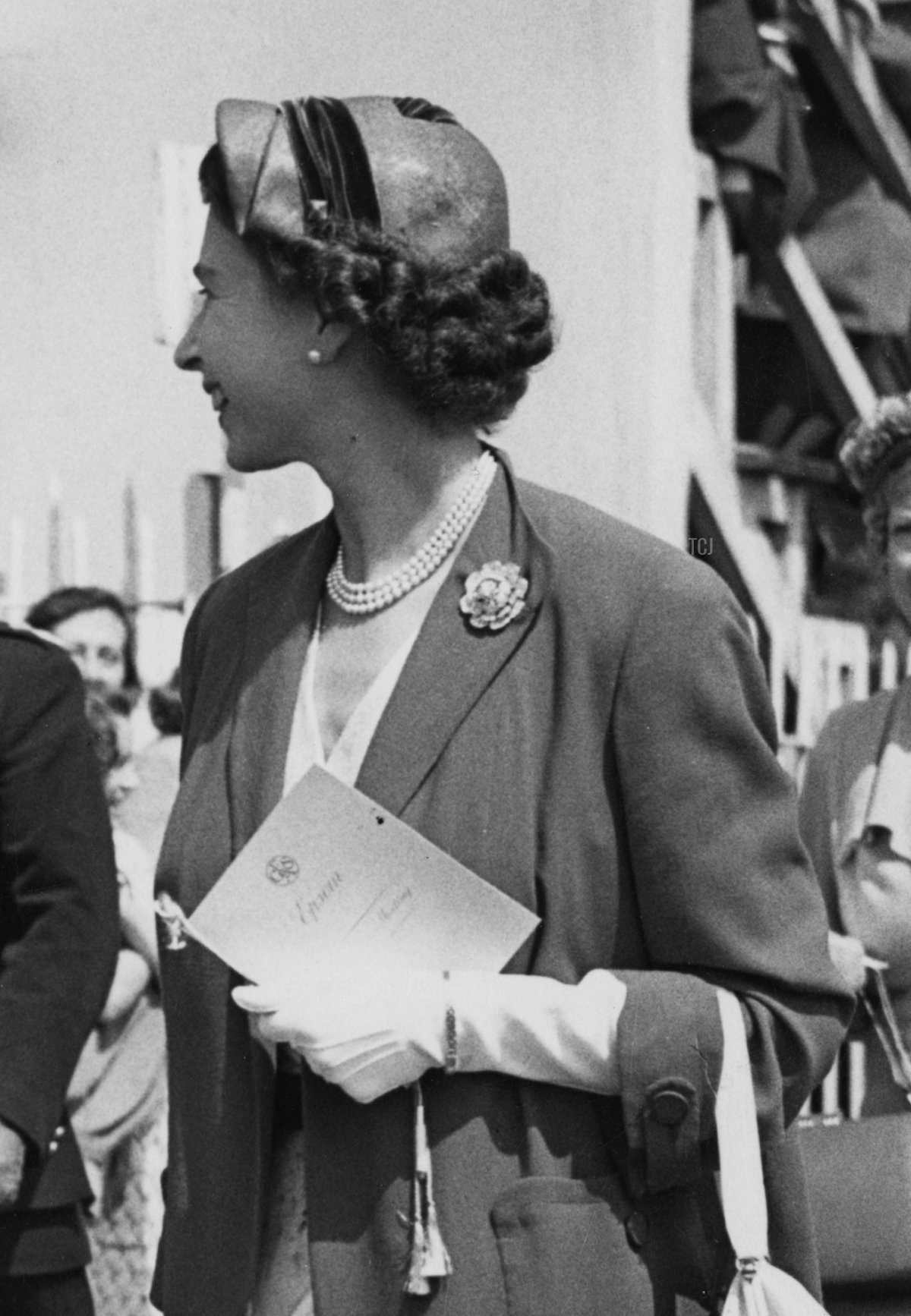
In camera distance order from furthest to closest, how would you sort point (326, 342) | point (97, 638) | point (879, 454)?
1. point (97, 638)
2. point (879, 454)
3. point (326, 342)

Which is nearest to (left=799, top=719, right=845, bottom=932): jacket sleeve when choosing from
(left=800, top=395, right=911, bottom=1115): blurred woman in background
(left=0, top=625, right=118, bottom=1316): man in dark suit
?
(left=800, top=395, right=911, bottom=1115): blurred woman in background

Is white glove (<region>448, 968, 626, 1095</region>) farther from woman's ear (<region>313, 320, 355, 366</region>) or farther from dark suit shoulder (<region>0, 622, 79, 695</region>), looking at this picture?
dark suit shoulder (<region>0, 622, 79, 695</region>)

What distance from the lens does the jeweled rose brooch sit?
246 centimetres

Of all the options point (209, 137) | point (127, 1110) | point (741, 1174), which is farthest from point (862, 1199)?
point (209, 137)

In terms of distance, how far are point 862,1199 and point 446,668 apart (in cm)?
108

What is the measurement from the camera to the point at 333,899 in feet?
7.80

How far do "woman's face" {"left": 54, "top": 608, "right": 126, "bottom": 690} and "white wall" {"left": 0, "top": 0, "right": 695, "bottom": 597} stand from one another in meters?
0.41

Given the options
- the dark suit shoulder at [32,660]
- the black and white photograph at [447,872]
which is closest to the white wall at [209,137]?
the dark suit shoulder at [32,660]

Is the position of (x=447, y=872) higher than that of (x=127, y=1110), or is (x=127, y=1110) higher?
(x=447, y=872)

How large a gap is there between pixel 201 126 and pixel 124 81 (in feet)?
0.62

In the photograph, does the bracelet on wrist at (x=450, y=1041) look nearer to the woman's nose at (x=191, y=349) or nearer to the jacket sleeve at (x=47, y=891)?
the woman's nose at (x=191, y=349)

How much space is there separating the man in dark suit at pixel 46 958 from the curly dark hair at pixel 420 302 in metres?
1.13

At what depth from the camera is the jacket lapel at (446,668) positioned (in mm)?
2393

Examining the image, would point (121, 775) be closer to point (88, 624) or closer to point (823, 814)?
point (88, 624)
